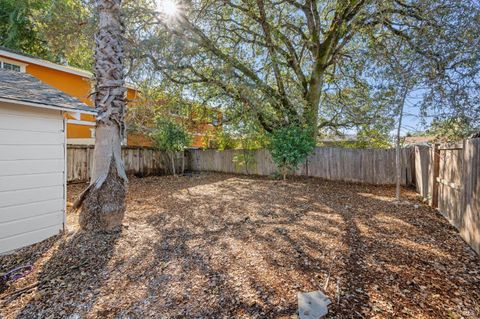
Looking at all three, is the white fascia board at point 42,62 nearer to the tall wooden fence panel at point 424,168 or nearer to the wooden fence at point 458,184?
the wooden fence at point 458,184

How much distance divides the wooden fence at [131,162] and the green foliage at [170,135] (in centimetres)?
134

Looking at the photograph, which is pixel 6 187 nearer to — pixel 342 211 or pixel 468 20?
pixel 342 211

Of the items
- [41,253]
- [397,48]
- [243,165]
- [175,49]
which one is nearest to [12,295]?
[41,253]

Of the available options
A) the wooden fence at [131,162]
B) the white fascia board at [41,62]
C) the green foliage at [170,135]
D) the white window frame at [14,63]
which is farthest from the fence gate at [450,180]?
the white window frame at [14,63]

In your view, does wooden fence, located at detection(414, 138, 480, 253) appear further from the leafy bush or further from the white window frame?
the white window frame

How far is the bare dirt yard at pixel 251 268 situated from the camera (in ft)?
7.05

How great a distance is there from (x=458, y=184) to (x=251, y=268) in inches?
144

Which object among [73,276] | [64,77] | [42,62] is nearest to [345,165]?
[73,276]

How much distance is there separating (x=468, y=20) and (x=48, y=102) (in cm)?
819

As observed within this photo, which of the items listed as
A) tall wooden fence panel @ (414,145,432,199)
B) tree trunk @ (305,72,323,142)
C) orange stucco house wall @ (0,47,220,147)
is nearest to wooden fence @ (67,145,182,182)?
orange stucco house wall @ (0,47,220,147)

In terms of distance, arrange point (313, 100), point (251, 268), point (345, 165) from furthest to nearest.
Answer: point (313, 100) < point (345, 165) < point (251, 268)

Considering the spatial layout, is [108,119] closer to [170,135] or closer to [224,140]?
[170,135]

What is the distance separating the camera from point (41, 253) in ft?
11.3

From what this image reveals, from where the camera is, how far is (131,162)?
435 inches
